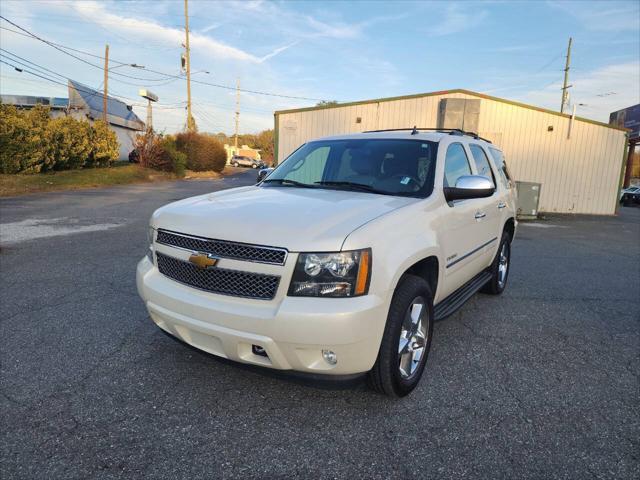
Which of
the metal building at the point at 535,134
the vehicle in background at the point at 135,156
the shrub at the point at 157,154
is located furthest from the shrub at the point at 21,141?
the metal building at the point at 535,134

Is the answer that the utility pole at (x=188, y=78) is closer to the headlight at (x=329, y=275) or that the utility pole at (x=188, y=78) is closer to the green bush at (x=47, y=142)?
the green bush at (x=47, y=142)

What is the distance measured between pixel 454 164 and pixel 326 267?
2.02 meters

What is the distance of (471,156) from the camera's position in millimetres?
4168

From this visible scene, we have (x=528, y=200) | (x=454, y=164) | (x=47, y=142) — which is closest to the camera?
(x=454, y=164)

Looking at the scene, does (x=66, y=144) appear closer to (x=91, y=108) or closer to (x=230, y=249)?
(x=230, y=249)

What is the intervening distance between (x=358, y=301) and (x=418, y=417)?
94cm

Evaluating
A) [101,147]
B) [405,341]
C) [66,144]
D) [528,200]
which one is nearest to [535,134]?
[528,200]

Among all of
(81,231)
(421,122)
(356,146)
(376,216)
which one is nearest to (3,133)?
(81,231)

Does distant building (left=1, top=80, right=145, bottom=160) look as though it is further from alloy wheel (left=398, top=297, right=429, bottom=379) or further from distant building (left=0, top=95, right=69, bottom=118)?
alloy wheel (left=398, top=297, right=429, bottom=379)

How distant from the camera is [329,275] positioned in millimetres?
2270

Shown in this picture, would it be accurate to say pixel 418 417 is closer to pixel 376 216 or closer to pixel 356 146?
pixel 376 216

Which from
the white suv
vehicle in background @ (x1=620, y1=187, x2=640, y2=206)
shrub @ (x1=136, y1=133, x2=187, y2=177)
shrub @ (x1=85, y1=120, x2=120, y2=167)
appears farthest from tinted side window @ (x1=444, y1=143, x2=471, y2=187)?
vehicle in background @ (x1=620, y1=187, x2=640, y2=206)

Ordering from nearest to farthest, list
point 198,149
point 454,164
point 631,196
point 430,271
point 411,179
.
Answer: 1. point 430,271
2. point 411,179
3. point 454,164
4. point 631,196
5. point 198,149

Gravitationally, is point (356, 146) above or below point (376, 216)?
above
